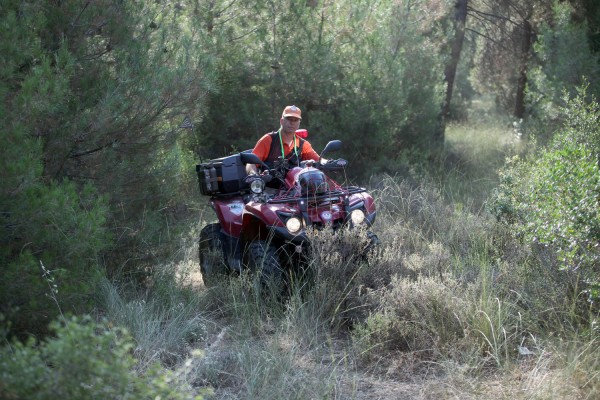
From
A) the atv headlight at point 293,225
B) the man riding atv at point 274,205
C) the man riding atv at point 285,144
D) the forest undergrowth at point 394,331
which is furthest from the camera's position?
the man riding atv at point 285,144

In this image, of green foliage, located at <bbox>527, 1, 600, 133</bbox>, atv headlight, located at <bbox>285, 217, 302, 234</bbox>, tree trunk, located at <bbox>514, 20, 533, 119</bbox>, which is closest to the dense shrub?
atv headlight, located at <bbox>285, 217, 302, 234</bbox>

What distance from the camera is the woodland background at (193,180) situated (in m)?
5.07

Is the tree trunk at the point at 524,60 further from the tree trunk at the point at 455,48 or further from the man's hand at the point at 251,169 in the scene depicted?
the man's hand at the point at 251,169

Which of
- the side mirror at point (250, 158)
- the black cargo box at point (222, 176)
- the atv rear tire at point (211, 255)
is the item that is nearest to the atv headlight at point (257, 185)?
the side mirror at point (250, 158)

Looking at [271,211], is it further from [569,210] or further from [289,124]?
[569,210]

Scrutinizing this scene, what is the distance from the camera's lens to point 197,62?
7320mm

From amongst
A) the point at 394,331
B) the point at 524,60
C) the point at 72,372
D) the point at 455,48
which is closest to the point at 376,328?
the point at 394,331

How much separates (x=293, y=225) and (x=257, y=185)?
646mm

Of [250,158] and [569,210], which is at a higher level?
[250,158]

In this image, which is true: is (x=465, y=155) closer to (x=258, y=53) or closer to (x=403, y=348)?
(x=258, y=53)

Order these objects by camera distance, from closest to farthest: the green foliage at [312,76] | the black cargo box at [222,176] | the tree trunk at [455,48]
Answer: the black cargo box at [222,176], the green foliage at [312,76], the tree trunk at [455,48]

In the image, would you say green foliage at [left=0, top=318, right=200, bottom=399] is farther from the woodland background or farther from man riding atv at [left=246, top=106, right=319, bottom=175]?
man riding atv at [left=246, top=106, right=319, bottom=175]

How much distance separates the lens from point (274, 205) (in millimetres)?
6699

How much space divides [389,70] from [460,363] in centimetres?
777
